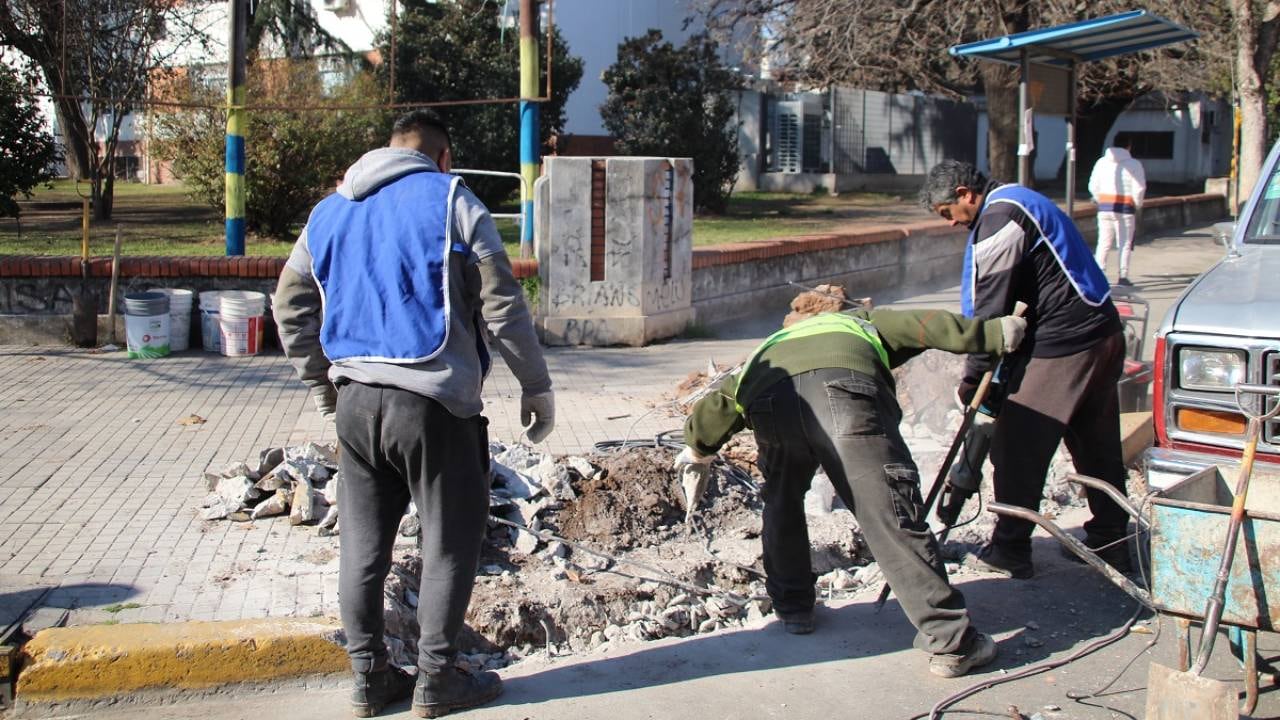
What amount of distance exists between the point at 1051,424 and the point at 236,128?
8418 mm

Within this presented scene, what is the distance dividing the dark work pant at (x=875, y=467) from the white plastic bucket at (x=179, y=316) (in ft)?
23.2

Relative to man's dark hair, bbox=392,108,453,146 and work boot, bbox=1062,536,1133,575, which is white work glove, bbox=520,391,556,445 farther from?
work boot, bbox=1062,536,1133,575

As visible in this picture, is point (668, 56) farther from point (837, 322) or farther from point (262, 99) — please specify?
point (837, 322)

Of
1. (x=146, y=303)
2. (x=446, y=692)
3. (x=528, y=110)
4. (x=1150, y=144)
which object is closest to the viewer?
(x=446, y=692)

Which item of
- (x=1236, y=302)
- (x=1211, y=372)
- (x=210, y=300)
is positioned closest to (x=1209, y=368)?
(x=1211, y=372)

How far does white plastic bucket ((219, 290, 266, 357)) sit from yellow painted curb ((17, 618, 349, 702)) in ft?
19.3

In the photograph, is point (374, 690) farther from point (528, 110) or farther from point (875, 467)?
point (528, 110)

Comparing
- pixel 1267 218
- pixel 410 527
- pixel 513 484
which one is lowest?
pixel 410 527

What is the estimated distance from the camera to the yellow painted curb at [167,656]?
4133 millimetres

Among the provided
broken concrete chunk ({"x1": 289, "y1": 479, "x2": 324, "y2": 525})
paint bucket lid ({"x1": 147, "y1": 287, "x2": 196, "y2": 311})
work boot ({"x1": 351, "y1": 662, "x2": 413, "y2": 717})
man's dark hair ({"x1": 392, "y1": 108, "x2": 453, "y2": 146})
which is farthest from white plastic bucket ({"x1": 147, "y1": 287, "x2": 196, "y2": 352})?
work boot ({"x1": 351, "y1": 662, "x2": 413, "y2": 717})

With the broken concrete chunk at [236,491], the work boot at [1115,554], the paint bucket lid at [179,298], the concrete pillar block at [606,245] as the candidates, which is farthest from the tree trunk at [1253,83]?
the broken concrete chunk at [236,491]

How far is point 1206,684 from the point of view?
3.26 meters

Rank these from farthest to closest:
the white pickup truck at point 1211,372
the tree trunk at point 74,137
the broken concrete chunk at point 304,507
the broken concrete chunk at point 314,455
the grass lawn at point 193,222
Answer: the tree trunk at point 74,137, the grass lawn at point 193,222, the broken concrete chunk at point 314,455, the broken concrete chunk at point 304,507, the white pickup truck at point 1211,372

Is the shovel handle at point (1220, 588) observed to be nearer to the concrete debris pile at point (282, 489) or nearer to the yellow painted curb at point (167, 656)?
the yellow painted curb at point (167, 656)
